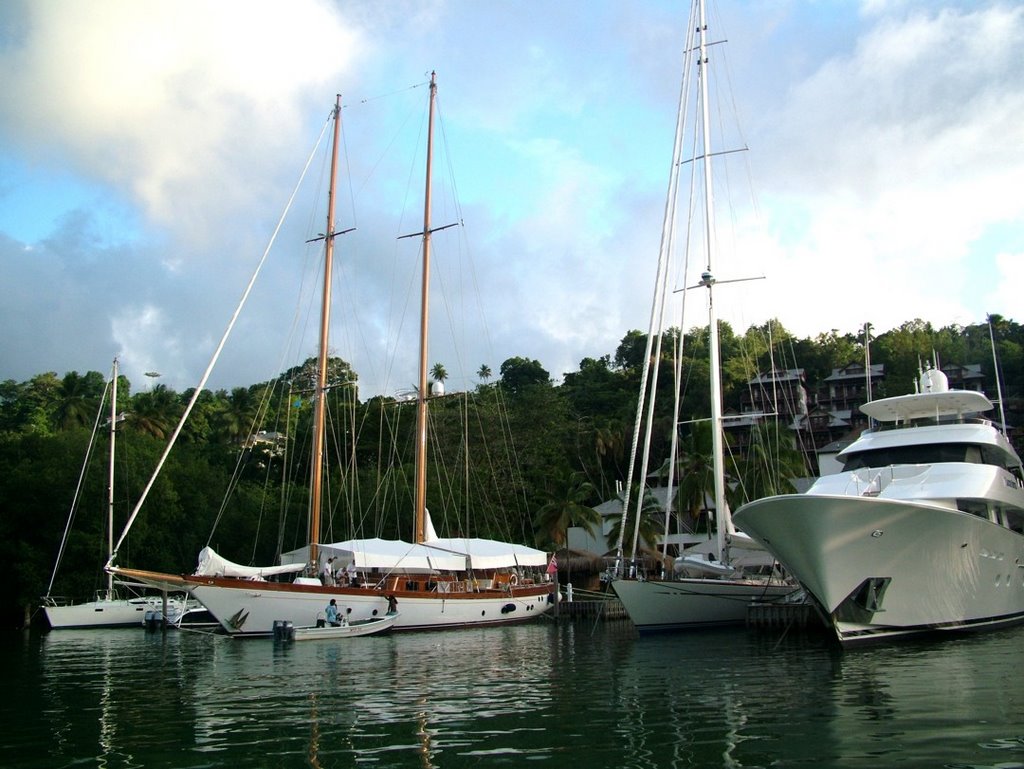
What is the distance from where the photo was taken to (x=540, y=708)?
548 inches

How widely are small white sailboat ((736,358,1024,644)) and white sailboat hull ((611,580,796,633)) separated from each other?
5.51 meters

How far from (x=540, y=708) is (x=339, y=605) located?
18736 mm

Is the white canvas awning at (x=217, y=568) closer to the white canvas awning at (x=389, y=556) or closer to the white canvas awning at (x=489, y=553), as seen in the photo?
the white canvas awning at (x=389, y=556)

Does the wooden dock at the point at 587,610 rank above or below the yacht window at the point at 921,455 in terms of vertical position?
below

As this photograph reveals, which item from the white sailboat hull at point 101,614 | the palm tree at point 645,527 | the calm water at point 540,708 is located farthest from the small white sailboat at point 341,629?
the white sailboat hull at point 101,614

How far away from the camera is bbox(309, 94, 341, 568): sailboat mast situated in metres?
34.4

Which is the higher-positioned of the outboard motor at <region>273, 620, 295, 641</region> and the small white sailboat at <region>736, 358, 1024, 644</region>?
the small white sailboat at <region>736, 358, 1024, 644</region>

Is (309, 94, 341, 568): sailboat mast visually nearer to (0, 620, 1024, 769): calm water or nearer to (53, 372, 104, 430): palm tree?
(0, 620, 1024, 769): calm water

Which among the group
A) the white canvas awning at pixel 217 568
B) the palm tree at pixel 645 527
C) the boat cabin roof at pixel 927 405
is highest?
the boat cabin roof at pixel 927 405

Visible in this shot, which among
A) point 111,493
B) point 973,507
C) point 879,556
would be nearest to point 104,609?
point 111,493

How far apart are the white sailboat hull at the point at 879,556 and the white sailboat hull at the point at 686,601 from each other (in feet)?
19.6

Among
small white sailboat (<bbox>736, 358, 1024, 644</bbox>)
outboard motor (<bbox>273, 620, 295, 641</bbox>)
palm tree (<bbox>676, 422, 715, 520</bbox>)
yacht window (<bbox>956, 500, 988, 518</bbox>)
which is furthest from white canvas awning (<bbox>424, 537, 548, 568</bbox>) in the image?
yacht window (<bbox>956, 500, 988, 518</bbox>)

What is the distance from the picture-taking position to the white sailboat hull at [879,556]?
1894cm

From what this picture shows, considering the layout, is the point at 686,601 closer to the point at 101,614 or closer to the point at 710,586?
the point at 710,586
